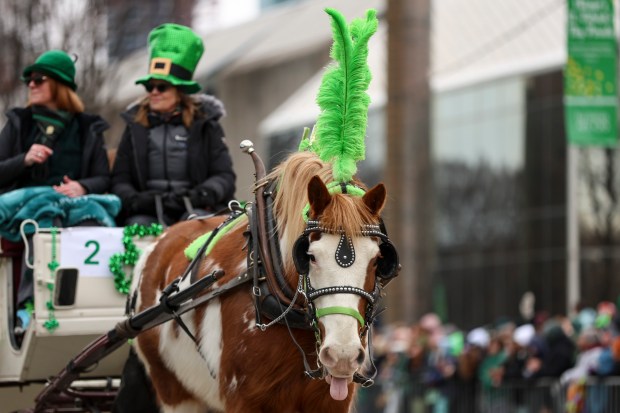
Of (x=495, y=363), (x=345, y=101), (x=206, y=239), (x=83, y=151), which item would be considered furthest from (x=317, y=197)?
(x=495, y=363)

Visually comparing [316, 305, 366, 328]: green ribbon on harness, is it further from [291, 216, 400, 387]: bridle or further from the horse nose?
the horse nose

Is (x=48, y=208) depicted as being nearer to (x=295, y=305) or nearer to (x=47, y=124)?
(x=47, y=124)

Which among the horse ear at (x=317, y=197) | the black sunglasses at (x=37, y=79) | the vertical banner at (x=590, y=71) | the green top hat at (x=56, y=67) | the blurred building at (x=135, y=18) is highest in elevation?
the blurred building at (x=135, y=18)

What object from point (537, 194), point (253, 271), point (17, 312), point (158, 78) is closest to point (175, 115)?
point (158, 78)

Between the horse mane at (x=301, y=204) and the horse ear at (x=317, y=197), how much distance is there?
29mm

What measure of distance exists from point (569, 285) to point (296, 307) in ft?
69.6

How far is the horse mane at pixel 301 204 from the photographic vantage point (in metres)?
A: 6.88

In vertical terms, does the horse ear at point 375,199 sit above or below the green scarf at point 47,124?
below

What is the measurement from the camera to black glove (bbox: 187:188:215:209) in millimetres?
9359

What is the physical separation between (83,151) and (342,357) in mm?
3647

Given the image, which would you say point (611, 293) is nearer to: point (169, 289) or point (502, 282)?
point (502, 282)

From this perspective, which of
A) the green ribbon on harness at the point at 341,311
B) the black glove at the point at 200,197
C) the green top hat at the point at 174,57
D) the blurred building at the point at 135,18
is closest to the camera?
the green ribbon on harness at the point at 341,311

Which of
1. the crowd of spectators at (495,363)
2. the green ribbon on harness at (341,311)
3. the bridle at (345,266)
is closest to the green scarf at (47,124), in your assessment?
the bridle at (345,266)

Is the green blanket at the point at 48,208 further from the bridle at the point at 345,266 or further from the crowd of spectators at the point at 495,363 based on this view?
the crowd of spectators at the point at 495,363
